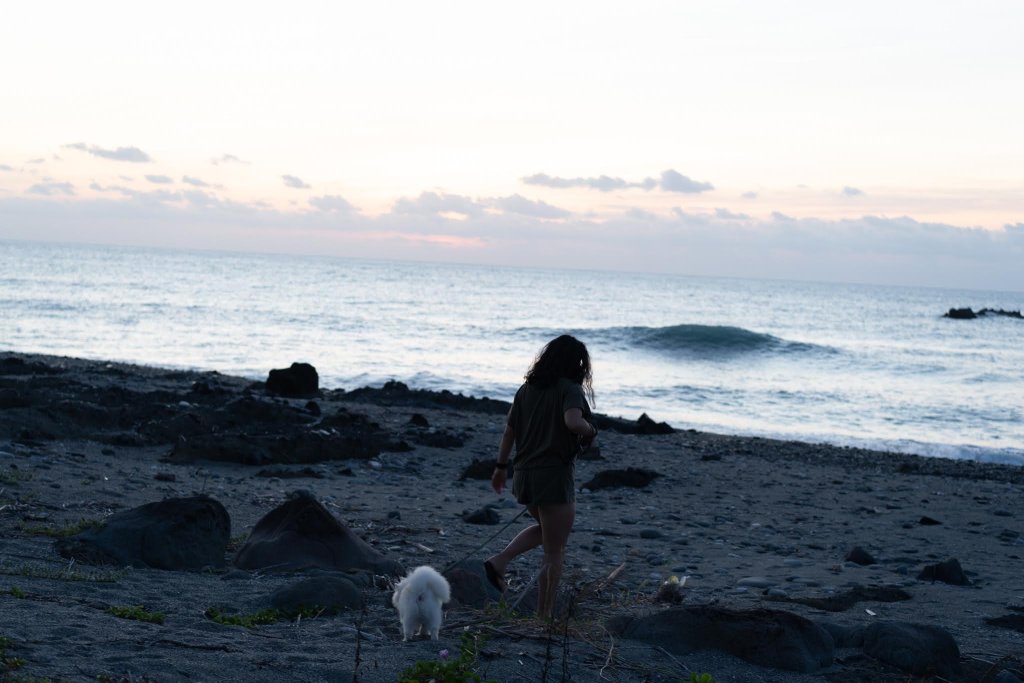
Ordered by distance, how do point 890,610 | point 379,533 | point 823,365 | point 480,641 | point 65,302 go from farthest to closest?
1. point 65,302
2. point 823,365
3. point 379,533
4. point 890,610
5. point 480,641

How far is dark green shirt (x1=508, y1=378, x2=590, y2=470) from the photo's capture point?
5336 mm

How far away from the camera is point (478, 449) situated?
496 inches

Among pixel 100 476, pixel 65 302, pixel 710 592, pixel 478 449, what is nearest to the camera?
pixel 710 592

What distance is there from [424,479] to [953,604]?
18.7ft

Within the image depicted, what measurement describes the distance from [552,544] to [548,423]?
0.70m

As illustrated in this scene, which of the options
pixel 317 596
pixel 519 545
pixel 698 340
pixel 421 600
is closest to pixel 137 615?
pixel 317 596

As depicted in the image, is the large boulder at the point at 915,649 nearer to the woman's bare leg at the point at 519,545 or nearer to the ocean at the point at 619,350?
the woman's bare leg at the point at 519,545

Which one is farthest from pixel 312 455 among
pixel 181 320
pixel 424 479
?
pixel 181 320

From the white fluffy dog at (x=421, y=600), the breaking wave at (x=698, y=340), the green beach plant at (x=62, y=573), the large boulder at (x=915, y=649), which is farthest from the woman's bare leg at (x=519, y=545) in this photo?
the breaking wave at (x=698, y=340)

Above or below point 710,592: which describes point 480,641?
above

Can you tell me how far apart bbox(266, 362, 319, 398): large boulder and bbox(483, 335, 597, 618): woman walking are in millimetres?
11512

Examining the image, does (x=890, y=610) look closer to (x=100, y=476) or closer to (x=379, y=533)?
(x=379, y=533)

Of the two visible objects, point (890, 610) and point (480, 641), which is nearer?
point (480, 641)

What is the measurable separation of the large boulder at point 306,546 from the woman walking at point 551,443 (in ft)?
4.12
